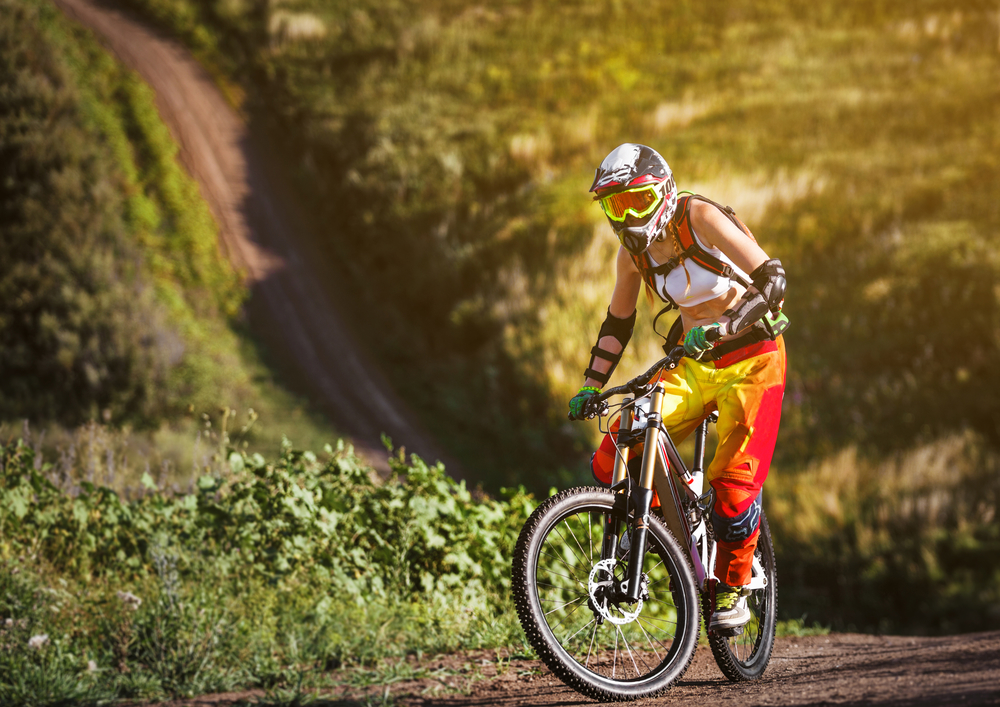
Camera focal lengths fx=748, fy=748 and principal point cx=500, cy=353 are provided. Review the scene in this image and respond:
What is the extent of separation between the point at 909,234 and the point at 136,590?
42.2 ft

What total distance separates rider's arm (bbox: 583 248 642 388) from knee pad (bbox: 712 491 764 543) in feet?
2.90

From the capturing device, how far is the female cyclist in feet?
11.3

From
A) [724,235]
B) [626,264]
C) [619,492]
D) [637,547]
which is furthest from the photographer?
[626,264]

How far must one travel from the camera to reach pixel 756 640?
13.6 feet

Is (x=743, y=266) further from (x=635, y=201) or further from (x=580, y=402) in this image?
(x=580, y=402)

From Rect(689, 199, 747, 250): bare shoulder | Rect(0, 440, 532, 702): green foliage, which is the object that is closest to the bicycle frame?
Rect(689, 199, 747, 250): bare shoulder

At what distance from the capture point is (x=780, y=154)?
1725cm

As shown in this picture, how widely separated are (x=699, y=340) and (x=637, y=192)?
2.42ft

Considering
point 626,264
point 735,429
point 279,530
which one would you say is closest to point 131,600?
point 279,530

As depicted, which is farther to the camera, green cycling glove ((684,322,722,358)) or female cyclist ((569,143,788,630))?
female cyclist ((569,143,788,630))

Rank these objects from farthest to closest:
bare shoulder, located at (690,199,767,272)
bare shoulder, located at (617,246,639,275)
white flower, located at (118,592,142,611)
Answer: white flower, located at (118,592,142,611) < bare shoulder, located at (617,246,639,275) < bare shoulder, located at (690,199,767,272)

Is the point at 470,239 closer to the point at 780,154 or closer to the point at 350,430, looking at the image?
the point at 350,430

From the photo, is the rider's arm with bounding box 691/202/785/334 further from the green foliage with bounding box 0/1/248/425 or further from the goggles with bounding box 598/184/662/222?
the green foliage with bounding box 0/1/248/425

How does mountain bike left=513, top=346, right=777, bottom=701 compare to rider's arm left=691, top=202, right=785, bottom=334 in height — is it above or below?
below
